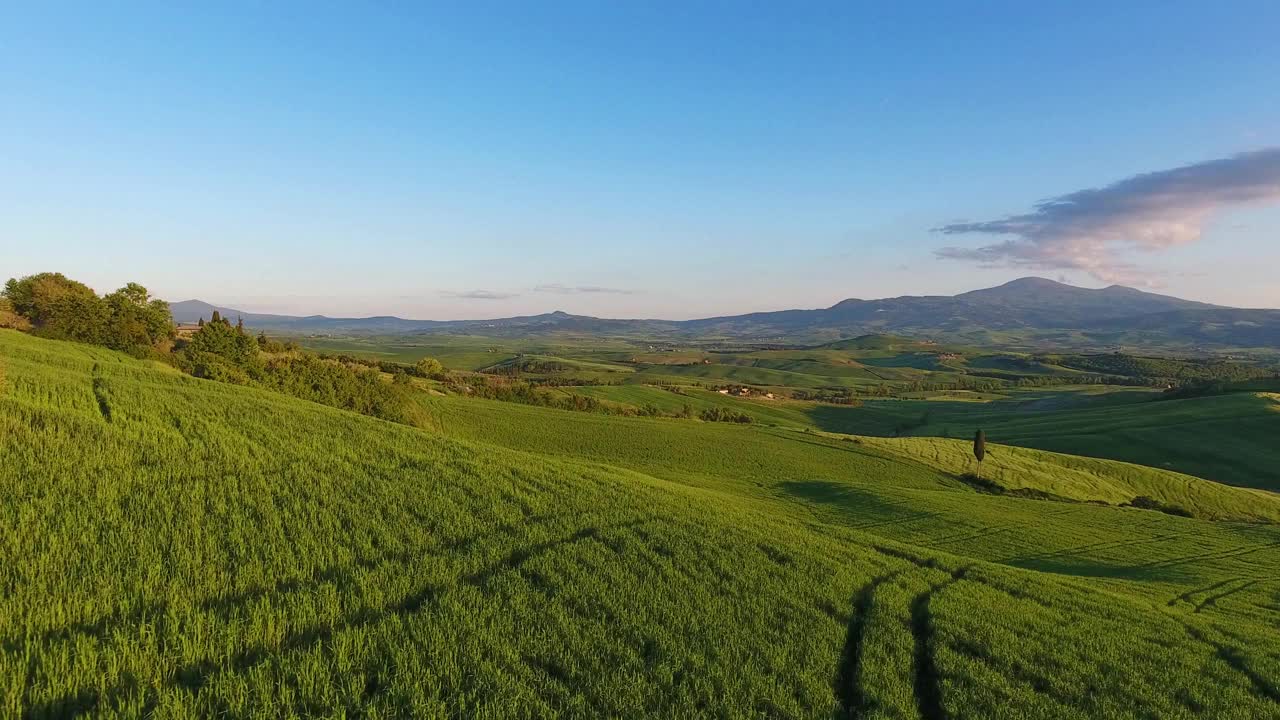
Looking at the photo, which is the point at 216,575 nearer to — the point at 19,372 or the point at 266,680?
the point at 266,680

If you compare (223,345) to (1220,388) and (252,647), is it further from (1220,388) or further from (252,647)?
(1220,388)

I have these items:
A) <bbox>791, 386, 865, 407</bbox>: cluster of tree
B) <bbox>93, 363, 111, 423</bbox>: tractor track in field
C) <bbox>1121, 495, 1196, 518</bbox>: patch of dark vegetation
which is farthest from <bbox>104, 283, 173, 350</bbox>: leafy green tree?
<bbox>791, 386, 865, 407</bbox>: cluster of tree

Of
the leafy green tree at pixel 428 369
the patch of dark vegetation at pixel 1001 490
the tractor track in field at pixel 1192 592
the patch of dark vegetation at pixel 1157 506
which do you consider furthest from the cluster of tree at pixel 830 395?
the tractor track in field at pixel 1192 592

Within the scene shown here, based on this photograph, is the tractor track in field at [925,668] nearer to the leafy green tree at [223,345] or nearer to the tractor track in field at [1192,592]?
the tractor track in field at [1192,592]

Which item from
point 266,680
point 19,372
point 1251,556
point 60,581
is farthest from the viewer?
point 1251,556

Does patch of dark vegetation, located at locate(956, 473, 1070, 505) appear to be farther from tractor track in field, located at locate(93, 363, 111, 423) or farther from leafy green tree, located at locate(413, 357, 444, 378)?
leafy green tree, located at locate(413, 357, 444, 378)

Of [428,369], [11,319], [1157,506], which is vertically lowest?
[1157,506]

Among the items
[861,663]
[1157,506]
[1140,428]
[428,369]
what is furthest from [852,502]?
[1140,428]

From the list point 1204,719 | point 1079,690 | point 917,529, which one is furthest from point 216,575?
point 917,529
